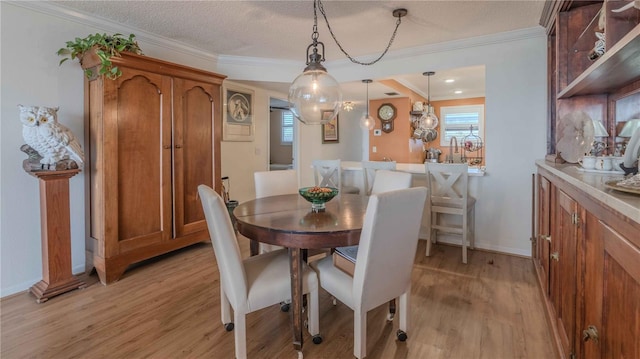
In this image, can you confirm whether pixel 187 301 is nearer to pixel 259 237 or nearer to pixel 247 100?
pixel 259 237

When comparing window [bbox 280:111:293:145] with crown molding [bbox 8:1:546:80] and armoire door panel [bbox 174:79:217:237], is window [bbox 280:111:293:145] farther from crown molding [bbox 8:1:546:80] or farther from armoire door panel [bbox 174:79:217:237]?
armoire door panel [bbox 174:79:217:237]

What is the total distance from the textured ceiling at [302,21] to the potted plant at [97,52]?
12.4 inches

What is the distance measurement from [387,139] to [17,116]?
215 inches

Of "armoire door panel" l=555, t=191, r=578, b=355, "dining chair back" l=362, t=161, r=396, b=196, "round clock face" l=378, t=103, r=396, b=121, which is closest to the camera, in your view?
"armoire door panel" l=555, t=191, r=578, b=355

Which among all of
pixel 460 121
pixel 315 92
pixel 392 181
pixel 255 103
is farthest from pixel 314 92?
pixel 460 121

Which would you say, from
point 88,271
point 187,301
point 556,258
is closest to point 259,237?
point 187,301

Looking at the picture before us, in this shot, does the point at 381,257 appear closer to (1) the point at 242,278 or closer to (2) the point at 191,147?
(1) the point at 242,278

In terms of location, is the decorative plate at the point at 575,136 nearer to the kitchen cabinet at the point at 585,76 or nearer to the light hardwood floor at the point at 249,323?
the kitchen cabinet at the point at 585,76

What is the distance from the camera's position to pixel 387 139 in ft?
21.4

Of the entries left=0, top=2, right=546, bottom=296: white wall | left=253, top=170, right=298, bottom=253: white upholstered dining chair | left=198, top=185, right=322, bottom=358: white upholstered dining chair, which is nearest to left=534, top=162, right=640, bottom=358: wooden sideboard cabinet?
left=198, top=185, right=322, bottom=358: white upholstered dining chair

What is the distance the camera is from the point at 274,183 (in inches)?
115

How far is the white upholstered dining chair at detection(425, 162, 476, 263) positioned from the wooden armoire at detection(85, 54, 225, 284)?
2368mm

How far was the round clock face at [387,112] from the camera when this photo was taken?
6.35m

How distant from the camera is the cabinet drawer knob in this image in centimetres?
106
